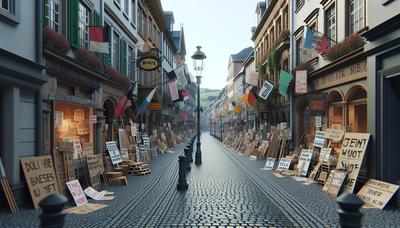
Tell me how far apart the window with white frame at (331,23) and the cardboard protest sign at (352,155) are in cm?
540

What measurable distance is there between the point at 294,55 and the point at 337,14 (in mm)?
6489

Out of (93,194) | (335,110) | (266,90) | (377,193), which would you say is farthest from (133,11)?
(377,193)

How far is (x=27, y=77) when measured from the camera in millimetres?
8930

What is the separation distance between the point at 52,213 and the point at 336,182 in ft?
28.3

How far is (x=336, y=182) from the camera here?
1041 cm

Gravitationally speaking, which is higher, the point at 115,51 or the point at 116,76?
the point at 115,51

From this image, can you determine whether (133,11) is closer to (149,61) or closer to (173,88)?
(173,88)

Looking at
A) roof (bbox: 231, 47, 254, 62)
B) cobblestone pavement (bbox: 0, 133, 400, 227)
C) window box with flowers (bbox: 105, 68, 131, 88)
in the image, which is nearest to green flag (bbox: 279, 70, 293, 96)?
cobblestone pavement (bbox: 0, 133, 400, 227)

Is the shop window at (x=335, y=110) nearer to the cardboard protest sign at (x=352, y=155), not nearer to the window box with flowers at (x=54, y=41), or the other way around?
the cardboard protest sign at (x=352, y=155)

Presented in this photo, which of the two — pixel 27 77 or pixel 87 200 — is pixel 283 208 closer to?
pixel 87 200

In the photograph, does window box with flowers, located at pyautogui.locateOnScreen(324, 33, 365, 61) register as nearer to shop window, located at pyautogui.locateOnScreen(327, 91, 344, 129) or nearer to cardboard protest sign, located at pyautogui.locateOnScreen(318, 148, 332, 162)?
shop window, located at pyautogui.locateOnScreen(327, 91, 344, 129)

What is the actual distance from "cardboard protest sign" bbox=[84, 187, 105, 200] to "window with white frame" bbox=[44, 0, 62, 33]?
4591mm

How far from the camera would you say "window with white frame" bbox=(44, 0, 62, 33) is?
1091cm

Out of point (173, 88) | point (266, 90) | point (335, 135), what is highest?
point (173, 88)
